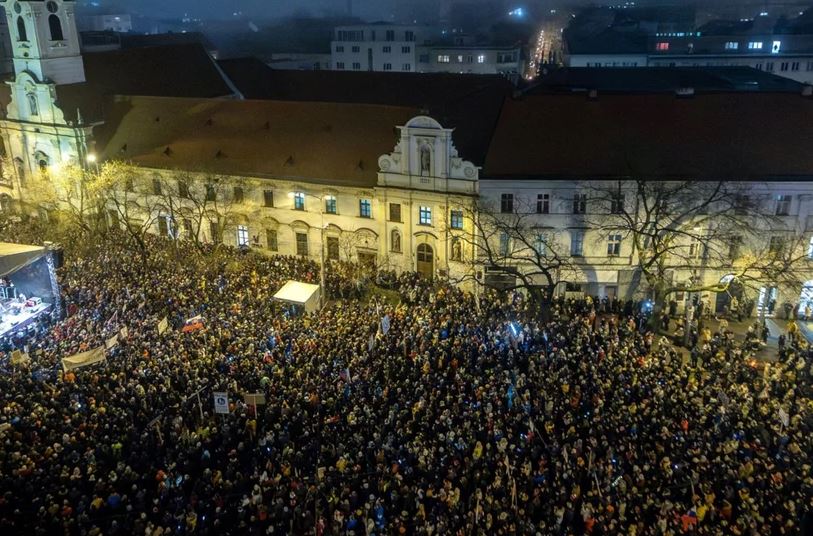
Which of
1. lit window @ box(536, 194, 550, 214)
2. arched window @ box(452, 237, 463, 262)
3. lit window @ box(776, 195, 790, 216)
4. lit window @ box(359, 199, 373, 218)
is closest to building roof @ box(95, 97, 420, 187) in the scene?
lit window @ box(359, 199, 373, 218)

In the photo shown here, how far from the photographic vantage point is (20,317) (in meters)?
42.1

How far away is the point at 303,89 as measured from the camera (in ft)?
236

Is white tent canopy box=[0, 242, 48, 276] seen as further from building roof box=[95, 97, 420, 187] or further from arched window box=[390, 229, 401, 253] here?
arched window box=[390, 229, 401, 253]

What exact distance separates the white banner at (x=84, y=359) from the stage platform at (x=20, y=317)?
9938 millimetres

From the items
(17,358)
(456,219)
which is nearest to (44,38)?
(17,358)

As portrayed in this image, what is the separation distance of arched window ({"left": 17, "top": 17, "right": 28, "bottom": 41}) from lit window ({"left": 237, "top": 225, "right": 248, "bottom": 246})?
2434 cm

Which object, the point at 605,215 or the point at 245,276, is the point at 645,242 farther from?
the point at 245,276

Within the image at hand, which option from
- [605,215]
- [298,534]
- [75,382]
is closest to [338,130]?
[605,215]

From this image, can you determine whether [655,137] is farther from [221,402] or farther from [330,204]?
[221,402]

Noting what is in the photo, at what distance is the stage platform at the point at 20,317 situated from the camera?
40.8 metres

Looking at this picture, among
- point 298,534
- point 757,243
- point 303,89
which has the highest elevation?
point 303,89

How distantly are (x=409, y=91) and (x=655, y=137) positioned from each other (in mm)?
25782

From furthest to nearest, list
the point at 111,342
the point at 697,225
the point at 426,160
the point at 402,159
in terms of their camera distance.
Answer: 1. the point at 402,159
2. the point at 426,160
3. the point at 697,225
4. the point at 111,342

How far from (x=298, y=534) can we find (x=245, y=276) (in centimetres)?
2465
